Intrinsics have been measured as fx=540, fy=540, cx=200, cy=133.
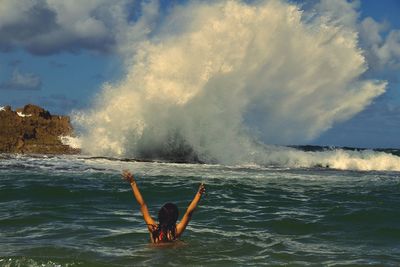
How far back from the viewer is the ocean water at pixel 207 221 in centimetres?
688

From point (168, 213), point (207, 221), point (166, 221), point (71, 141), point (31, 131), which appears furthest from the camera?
point (71, 141)

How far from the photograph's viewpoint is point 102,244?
7.59 m

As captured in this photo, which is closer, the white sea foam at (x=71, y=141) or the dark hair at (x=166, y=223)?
the dark hair at (x=166, y=223)

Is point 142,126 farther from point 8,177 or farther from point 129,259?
point 129,259

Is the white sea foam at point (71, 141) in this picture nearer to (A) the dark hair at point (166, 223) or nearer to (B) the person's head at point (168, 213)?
(A) the dark hair at point (166, 223)

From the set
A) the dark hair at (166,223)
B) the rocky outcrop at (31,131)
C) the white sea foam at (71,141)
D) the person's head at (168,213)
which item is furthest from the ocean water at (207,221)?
the white sea foam at (71,141)

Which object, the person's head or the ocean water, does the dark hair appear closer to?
the person's head

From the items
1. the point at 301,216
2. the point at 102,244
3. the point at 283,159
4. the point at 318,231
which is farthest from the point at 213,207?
the point at 283,159

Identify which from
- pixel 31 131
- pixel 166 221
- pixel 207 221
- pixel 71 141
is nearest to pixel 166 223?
pixel 166 221

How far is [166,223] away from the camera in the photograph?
7.06m

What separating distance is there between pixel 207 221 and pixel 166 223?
2717mm

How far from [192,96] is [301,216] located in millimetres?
17971

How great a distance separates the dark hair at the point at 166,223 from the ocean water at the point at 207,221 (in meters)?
Answer: 0.16

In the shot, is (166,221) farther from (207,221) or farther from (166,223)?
(207,221)
